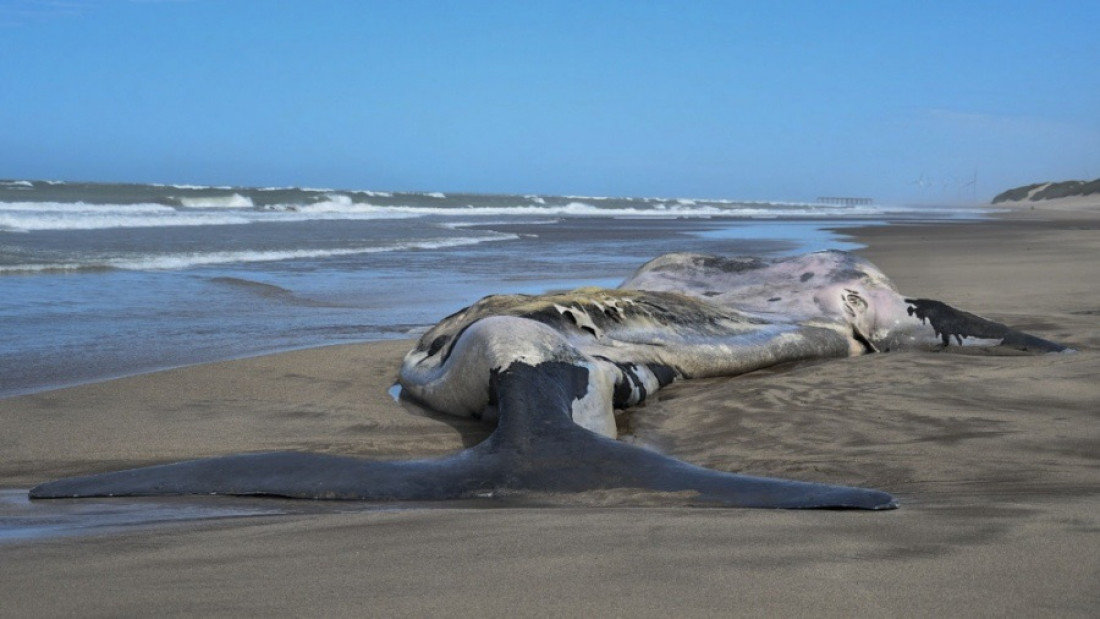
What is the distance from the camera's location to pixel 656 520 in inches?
98.0

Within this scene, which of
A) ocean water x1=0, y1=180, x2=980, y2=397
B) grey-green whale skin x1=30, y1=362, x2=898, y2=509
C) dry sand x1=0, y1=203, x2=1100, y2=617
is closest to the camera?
A: dry sand x1=0, y1=203, x2=1100, y2=617

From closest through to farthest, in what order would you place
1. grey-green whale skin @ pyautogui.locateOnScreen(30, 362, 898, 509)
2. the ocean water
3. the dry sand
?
the dry sand → grey-green whale skin @ pyautogui.locateOnScreen(30, 362, 898, 509) → the ocean water

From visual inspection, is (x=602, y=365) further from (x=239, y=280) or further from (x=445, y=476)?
(x=239, y=280)

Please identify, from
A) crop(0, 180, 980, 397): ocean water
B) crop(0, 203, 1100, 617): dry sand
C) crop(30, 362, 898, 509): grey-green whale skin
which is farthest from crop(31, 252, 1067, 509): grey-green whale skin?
crop(0, 180, 980, 397): ocean water

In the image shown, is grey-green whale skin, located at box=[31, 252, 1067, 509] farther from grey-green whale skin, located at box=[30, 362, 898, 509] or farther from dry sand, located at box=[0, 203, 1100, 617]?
dry sand, located at box=[0, 203, 1100, 617]

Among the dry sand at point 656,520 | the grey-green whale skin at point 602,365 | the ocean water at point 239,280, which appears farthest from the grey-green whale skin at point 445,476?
the ocean water at point 239,280

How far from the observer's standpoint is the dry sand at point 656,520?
187 cm

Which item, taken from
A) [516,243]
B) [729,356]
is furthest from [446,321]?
[516,243]

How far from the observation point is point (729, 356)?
5461 mm

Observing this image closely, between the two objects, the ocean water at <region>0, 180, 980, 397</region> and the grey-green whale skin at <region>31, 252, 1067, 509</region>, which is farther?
the ocean water at <region>0, 180, 980, 397</region>

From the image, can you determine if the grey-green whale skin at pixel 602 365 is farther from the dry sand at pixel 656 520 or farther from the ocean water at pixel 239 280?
the ocean water at pixel 239 280

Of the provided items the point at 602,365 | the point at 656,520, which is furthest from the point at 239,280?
the point at 656,520

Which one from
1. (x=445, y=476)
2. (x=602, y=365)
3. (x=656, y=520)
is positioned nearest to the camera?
(x=656, y=520)

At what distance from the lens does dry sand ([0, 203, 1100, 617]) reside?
1.87m
